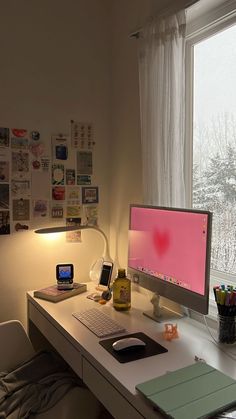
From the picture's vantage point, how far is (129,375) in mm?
1155

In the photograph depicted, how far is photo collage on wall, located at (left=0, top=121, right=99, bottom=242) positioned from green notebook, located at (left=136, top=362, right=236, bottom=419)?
4.01ft

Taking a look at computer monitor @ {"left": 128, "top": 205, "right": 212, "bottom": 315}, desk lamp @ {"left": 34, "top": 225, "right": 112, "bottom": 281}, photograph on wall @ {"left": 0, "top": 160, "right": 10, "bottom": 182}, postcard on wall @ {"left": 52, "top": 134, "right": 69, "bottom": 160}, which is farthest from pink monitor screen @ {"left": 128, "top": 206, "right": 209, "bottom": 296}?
photograph on wall @ {"left": 0, "top": 160, "right": 10, "bottom": 182}

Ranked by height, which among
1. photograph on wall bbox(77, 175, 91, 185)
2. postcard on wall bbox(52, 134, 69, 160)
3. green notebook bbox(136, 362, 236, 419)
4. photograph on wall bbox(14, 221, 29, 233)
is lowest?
green notebook bbox(136, 362, 236, 419)

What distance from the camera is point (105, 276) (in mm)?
2021

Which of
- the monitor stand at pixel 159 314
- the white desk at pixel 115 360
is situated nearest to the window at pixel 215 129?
the monitor stand at pixel 159 314

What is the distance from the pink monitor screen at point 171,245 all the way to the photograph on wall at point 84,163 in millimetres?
530

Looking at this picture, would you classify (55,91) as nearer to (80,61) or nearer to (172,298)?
(80,61)

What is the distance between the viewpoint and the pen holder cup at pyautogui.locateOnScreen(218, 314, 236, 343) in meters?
1.36

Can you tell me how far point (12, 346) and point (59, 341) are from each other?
0.37 m

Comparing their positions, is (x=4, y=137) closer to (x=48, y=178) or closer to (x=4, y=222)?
(x=48, y=178)

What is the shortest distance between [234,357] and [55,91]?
1633mm

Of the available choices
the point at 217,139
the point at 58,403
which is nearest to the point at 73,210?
the point at 217,139

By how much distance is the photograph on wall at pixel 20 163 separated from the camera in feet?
6.57

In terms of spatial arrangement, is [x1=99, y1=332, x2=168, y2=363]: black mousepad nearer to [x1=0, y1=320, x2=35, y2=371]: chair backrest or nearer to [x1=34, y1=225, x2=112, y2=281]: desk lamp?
[x1=0, y1=320, x2=35, y2=371]: chair backrest
